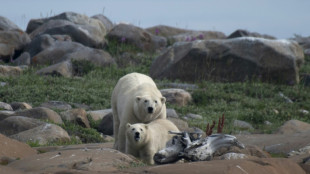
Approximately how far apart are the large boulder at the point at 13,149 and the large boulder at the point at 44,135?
2163 millimetres

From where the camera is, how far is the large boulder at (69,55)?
2030 cm

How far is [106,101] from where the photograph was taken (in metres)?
14.8

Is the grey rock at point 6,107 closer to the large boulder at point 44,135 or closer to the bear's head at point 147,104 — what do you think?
the large boulder at point 44,135

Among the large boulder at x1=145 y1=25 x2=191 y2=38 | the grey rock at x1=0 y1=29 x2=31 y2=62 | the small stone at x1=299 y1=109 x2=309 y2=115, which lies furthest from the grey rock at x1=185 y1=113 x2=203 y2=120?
the large boulder at x1=145 y1=25 x2=191 y2=38

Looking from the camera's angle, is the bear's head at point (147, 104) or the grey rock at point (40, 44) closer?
the bear's head at point (147, 104)

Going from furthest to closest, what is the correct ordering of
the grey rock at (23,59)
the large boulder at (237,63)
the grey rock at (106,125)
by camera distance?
the grey rock at (23,59)
the large boulder at (237,63)
the grey rock at (106,125)

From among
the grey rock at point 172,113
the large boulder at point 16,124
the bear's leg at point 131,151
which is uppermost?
the bear's leg at point 131,151

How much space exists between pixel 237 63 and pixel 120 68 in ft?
14.5

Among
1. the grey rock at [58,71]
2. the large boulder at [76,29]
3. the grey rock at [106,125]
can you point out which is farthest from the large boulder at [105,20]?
the grey rock at [106,125]

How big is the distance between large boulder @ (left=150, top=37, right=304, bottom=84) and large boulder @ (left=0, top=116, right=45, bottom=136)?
9.41 m

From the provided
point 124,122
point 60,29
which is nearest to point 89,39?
point 60,29

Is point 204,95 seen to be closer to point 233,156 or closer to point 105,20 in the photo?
point 233,156

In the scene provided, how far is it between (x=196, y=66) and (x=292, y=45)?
3725 mm

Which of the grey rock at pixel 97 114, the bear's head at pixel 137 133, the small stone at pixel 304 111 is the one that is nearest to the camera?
the bear's head at pixel 137 133
